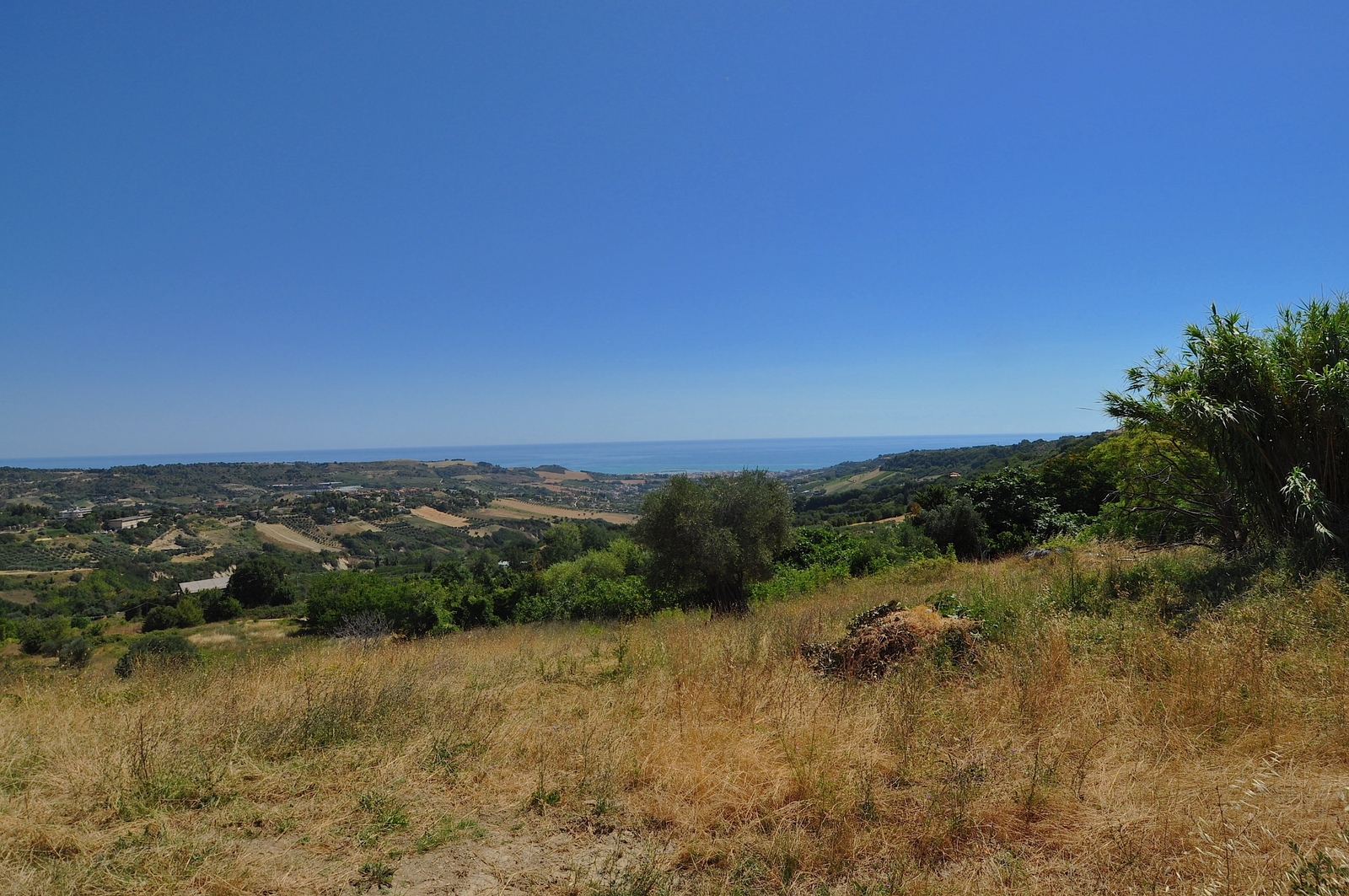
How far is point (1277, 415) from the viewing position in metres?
6.95

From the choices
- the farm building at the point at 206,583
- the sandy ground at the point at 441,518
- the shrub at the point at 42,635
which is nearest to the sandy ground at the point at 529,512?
the sandy ground at the point at 441,518

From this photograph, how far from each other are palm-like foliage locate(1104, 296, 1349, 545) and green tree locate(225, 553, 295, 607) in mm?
63722

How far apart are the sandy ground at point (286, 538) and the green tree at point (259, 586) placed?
28127mm

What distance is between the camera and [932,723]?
4.12 metres

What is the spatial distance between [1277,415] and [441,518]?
10654 cm

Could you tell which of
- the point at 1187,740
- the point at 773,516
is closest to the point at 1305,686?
the point at 1187,740

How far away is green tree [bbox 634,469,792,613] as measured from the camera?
19375 millimetres

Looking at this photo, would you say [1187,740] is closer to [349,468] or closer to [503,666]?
[503,666]

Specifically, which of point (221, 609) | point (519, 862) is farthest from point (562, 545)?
point (519, 862)

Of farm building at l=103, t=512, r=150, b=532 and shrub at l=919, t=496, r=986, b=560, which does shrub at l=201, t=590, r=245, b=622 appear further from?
shrub at l=919, t=496, r=986, b=560

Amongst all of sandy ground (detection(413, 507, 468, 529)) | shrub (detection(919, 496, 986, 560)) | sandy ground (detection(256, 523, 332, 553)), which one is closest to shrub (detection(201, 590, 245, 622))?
sandy ground (detection(256, 523, 332, 553))

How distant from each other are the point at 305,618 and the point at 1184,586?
47.2 metres

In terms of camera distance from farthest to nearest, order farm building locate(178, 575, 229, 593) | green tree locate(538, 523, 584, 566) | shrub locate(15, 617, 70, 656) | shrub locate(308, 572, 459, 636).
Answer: farm building locate(178, 575, 229, 593) < green tree locate(538, 523, 584, 566) < shrub locate(15, 617, 70, 656) < shrub locate(308, 572, 459, 636)

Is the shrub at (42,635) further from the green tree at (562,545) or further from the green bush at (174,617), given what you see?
the green tree at (562,545)
